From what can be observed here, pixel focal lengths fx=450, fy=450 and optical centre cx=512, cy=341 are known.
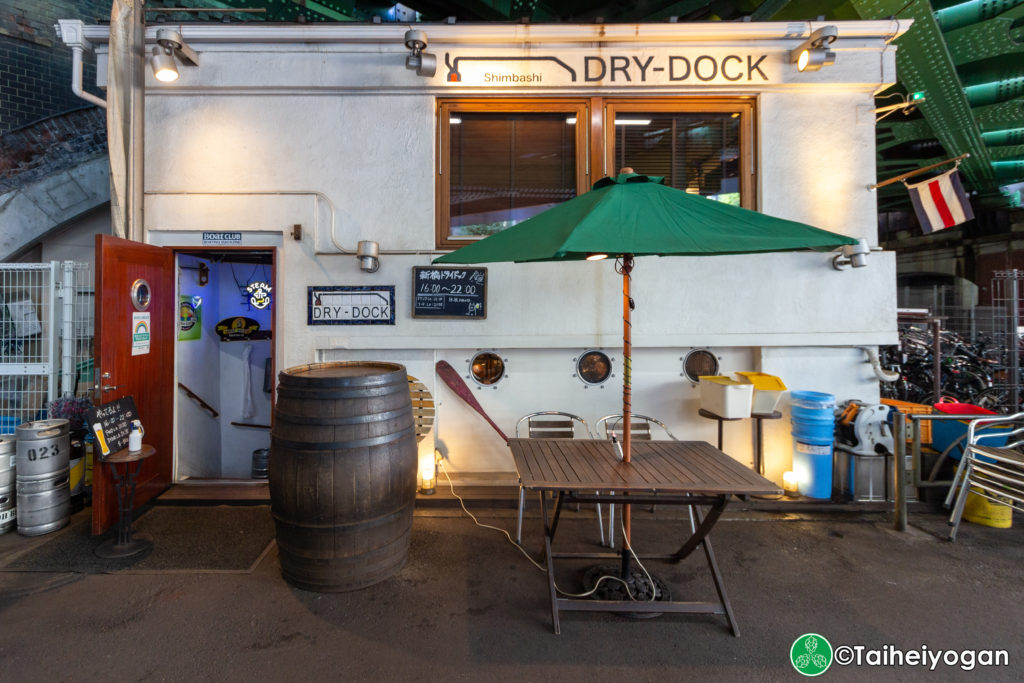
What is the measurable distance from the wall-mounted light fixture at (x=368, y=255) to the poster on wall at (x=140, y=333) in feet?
5.97

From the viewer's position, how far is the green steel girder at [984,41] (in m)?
5.23

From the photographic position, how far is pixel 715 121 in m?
4.33

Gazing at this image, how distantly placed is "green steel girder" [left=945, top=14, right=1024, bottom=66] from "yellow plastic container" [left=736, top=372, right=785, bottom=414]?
5.30 meters

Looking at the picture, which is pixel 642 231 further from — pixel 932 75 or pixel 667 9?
pixel 667 9

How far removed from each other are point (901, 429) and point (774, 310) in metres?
1.32

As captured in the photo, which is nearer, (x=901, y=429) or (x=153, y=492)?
(x=901, y=429)

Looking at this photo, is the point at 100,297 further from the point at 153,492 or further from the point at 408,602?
the point at 408,602

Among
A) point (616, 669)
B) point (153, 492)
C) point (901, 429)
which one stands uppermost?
point (901, 429)

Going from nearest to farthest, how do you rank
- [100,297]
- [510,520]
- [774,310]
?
1. [100,297]
2. [510,520]
3. [774,310]

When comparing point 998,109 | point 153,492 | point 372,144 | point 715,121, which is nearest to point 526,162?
point 372,144

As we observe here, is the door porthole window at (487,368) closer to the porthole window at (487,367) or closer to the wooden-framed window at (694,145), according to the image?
the porthole window at (487,367)

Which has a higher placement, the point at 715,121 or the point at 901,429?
the point at 715,121

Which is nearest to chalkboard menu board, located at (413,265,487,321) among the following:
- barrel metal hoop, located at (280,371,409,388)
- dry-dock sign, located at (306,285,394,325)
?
dry-dock sign, located at (306,285,394,325)

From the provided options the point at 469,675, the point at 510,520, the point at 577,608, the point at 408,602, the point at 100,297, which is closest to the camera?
the point at 469,675
